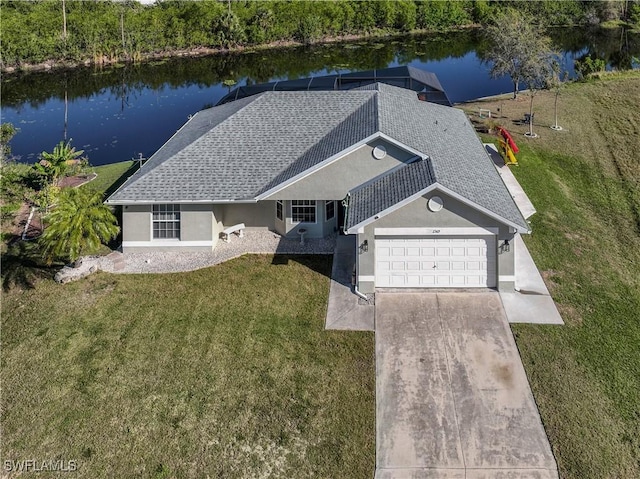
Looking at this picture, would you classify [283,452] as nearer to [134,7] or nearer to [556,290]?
[556,290]

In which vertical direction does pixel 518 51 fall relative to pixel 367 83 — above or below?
above

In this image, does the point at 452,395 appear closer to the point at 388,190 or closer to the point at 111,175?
the point at 388,190

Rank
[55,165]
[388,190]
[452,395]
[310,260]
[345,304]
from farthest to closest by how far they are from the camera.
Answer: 1. [55,165]
2. [310,260]
3. [388,190]
4. [345,304]
5. [452,395]

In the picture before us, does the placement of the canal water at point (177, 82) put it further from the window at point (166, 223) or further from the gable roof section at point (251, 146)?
the window at point (166, 223)

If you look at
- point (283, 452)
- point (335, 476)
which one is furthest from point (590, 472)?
point (283, 452)

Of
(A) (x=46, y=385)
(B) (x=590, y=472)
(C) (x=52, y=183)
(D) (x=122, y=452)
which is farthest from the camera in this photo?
(C) (x=52, y=183)

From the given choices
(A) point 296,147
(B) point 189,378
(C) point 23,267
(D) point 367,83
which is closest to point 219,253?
(A) point 296,147

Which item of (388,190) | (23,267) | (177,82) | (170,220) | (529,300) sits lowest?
(529,300)

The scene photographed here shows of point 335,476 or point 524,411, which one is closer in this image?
point 335,476
